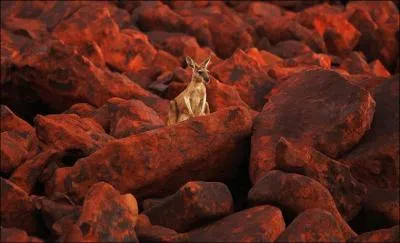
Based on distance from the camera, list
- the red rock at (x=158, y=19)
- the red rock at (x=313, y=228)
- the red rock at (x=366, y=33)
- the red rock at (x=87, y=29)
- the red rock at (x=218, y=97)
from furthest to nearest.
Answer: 1. the red rock at (x=366, y=33)
2. the red rock at (x=158, y=19)
3. the red rock at (x=87, y=29)
4. the red rock at (x=218, y=97)
5. the red rock at (x=313, y=228)

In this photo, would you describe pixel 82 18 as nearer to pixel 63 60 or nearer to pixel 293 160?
pixel 63 60

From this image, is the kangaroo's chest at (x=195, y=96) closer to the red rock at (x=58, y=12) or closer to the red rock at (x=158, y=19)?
the red rock at (x=58, y=12)

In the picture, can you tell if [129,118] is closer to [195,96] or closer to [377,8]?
[195,96]

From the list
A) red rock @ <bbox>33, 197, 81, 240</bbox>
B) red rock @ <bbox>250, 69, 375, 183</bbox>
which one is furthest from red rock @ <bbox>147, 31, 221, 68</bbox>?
red rock @ <bbox>33, 197, 81, 240</bbox>

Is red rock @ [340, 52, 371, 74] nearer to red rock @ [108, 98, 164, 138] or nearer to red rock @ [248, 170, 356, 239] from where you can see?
red rock @ [108, 98, 164, 138]

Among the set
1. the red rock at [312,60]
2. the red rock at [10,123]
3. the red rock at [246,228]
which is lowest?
the red rock at [312,60]

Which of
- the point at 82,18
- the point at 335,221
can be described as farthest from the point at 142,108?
the point at 82,18

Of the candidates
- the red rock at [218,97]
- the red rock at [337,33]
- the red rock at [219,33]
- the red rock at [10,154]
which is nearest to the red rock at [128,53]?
the red rock at [219,33]
